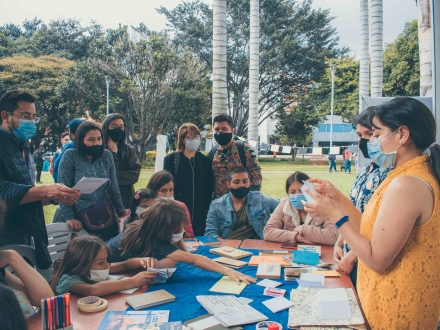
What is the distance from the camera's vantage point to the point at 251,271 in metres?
2.56

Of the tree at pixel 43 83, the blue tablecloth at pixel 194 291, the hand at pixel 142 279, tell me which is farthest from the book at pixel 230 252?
→ the tree at pixel 43 83

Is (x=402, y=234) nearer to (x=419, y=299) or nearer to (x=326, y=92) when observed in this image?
(x=419, y=299)

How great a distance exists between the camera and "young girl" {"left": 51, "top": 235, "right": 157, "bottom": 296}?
2.16m

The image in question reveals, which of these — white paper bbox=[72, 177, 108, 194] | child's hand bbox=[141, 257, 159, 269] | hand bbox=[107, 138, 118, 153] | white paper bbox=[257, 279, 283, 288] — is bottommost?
white paper bbox=[257, 279, 283, 288]

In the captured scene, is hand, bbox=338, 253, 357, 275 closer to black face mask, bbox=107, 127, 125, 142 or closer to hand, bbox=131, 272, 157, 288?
hand, bbox=131, 272, 157, 288

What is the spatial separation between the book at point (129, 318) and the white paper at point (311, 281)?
83cm

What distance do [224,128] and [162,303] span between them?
254 centimetres

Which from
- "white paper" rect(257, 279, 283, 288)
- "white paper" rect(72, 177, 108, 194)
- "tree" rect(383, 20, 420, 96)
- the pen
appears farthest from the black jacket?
"tree" rect(383, 20, 420, 96)

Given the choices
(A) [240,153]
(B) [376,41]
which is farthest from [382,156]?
(B) [376,41]

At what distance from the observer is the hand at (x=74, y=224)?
338 cm

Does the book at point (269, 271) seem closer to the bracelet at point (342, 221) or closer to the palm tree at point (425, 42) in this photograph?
the bracelet at point (342, 221)

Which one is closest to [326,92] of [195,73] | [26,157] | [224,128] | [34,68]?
[195,73]

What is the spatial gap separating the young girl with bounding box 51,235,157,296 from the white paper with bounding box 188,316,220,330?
591mm

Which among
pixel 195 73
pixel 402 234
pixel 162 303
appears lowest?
pixel 162 303
